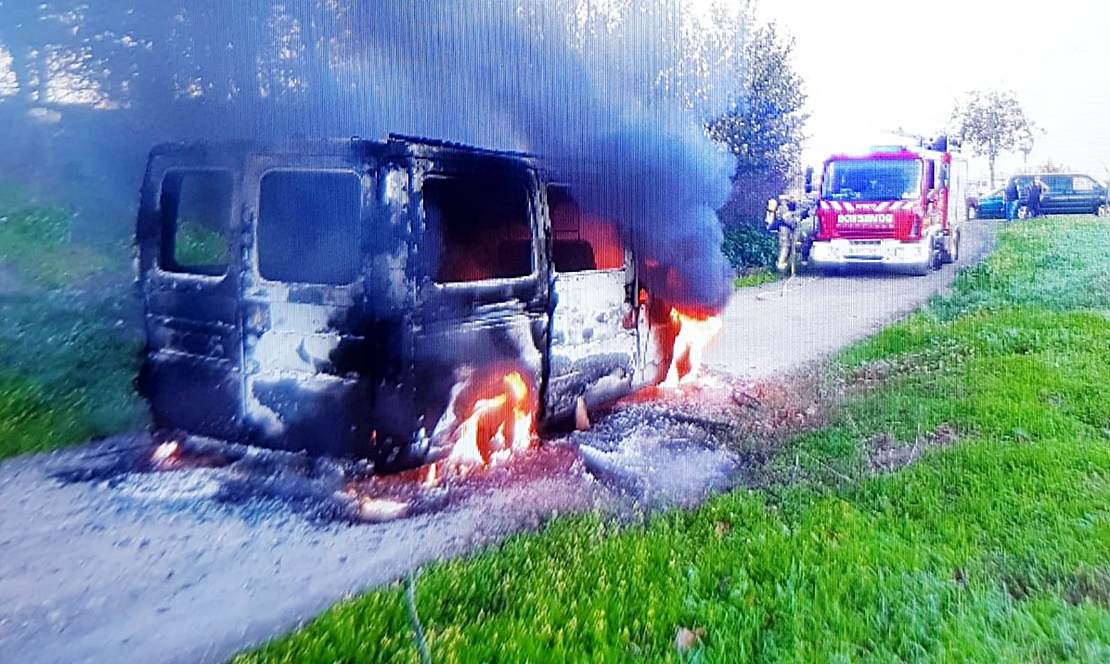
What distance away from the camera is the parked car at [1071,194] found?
9.18ft

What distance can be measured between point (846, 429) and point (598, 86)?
4.46ft

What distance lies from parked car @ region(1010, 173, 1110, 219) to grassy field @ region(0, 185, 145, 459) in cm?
293

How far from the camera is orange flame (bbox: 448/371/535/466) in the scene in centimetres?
222

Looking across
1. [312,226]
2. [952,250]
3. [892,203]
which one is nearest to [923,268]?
[952,250]

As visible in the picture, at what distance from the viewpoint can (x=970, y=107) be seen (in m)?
2.79

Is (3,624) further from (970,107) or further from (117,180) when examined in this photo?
(970,107)

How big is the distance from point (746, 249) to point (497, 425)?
1.01 metres

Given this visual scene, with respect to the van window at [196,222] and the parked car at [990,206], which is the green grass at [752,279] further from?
the van window at [196,222]

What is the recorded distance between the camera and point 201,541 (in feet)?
6.36

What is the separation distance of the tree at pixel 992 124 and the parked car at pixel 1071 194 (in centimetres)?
14

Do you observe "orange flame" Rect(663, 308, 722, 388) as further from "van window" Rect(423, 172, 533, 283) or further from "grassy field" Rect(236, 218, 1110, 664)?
"van window" Rect(423, 172, 533, 283)

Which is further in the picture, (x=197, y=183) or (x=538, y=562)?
(x=538, y=562)

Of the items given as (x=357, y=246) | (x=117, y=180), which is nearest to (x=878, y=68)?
(x=357, y=246)

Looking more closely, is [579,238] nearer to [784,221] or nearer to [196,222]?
[784,221]
